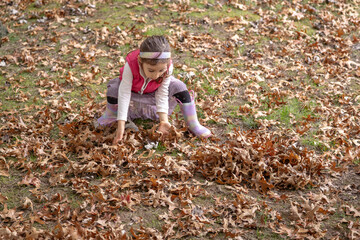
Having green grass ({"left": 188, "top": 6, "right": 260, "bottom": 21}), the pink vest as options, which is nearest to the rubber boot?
the pink vest

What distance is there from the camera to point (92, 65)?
6801mm

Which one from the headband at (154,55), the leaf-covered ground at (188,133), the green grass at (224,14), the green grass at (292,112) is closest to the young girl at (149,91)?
the headband at (154,55)

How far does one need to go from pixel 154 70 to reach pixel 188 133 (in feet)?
4.11

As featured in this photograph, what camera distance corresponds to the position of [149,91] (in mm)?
4785

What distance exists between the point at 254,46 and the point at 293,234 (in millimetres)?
4929

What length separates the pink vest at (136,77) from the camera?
4.35 metres

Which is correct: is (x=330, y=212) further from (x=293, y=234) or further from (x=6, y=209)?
(x=6, y=209)

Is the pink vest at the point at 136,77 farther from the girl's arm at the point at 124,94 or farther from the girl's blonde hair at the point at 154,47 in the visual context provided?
the girl's blonde hair at the point at 154,47

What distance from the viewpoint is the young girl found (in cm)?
415

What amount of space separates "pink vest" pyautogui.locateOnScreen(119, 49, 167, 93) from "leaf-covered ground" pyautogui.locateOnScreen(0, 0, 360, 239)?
23.2 inches

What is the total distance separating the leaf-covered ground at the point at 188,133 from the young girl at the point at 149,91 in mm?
194

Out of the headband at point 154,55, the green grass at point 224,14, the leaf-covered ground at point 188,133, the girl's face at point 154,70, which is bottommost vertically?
the leaf-covered ground at point 188,133

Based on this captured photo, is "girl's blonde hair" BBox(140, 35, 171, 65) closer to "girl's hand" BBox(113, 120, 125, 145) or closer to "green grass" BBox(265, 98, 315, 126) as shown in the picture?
"girl's hand" BBox(113, 120, 125, 145)

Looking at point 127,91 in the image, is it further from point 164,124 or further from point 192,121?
point 192,121
